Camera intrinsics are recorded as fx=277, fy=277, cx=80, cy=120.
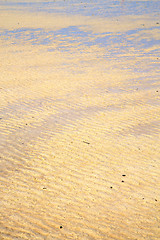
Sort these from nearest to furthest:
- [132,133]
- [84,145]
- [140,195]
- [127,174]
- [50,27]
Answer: [140,195] → [127,174] → [84,145] → [132,133] → [50,27]

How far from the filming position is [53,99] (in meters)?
8.47

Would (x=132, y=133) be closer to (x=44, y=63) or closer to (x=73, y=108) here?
(x=73, y=108)

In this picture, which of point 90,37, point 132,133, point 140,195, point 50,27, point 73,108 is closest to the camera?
point 140,195

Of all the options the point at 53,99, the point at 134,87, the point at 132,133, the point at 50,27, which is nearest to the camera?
the point at 132,133

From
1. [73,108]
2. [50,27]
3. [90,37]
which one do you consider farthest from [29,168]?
[50,27]

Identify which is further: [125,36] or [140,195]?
[125,36]

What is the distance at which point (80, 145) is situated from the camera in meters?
6.05

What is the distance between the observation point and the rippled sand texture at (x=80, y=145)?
13.5 feet

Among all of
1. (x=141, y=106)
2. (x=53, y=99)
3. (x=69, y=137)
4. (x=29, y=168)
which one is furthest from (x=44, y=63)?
(x=29, y=168)

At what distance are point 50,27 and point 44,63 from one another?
9.21 meters

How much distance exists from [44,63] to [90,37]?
5.96 meters

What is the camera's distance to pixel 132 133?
21.4 ft

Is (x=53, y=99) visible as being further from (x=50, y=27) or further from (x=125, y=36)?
(x=50, y=27)

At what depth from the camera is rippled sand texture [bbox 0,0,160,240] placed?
4129 mm
